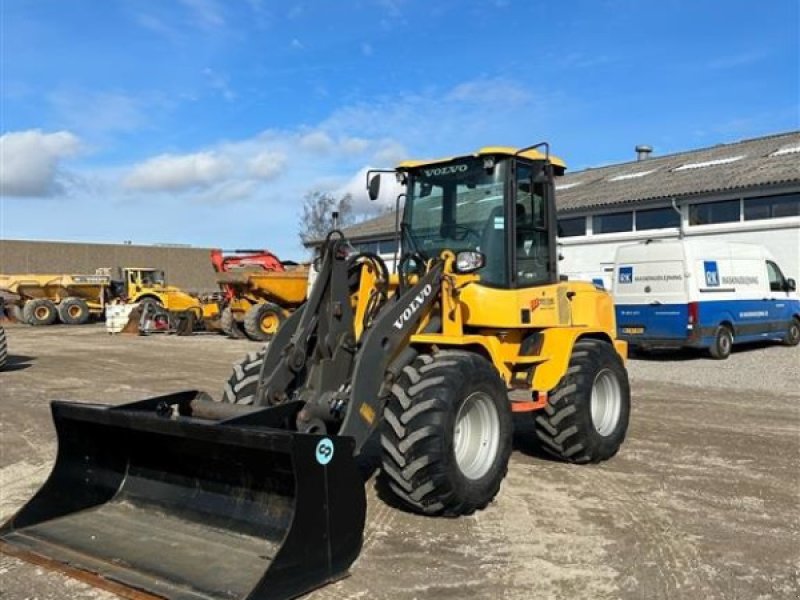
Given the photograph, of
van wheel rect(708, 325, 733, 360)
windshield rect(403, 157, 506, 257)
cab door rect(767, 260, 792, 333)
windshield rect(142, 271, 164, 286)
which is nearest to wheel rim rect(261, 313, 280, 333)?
van wheel rect(708, 325, 733, 360)

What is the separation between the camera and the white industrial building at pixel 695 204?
20.6 meters

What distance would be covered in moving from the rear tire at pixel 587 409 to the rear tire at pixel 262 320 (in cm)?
1613

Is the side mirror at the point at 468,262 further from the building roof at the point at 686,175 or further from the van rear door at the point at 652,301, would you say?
the building roof at the point at 686,175

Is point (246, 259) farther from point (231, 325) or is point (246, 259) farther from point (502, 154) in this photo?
point (502, 154)

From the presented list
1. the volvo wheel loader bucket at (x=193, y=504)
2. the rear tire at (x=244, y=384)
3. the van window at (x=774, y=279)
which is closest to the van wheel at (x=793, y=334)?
the van window at (x=774, y=279)

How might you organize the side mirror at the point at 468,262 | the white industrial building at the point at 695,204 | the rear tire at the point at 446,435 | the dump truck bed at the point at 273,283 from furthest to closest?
the dump truck bed at the point at 273,283 → the white industrial building at the point at 695,204 → the side mirror at the point at 468,262 → the rear tire at the point at 446,435

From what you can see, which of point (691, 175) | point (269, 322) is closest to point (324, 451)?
point (269, 322)

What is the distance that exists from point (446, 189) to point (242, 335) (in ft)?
60.8

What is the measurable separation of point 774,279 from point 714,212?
4802mm

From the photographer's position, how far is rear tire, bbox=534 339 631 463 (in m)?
6.64

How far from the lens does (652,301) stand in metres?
15.9

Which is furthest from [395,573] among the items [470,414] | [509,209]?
[509,209]

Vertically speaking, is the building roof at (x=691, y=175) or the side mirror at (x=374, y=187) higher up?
the building roof at (x=691, y=175)

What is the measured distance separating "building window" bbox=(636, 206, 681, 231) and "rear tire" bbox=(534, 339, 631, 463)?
17.2m
